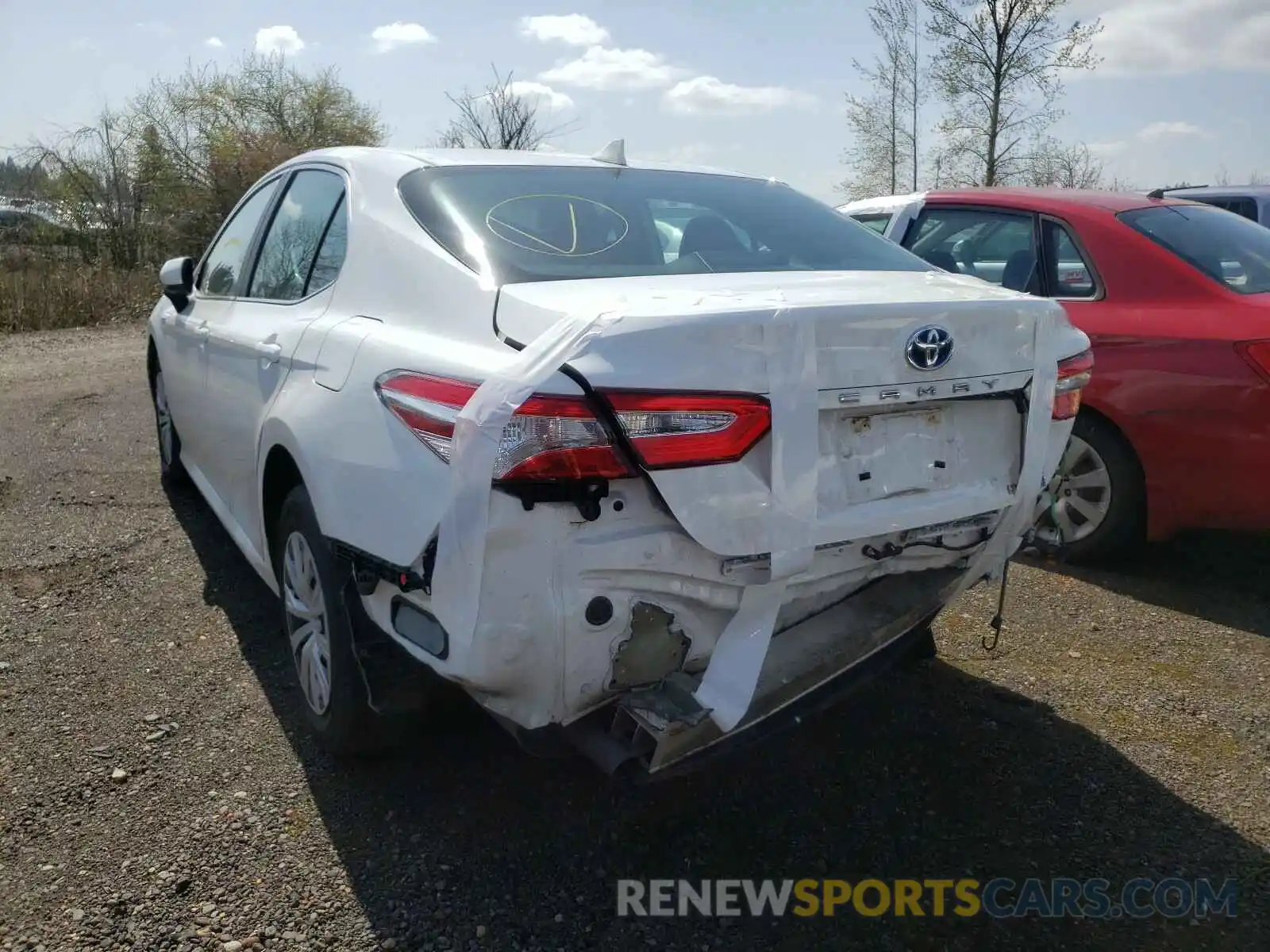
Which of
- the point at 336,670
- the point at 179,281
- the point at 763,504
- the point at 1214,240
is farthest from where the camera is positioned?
the point at 1214,240

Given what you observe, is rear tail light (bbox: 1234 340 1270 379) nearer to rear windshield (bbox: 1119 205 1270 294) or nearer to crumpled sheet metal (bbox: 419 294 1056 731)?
rear windshield (bbox: 1119 205 1270 294)

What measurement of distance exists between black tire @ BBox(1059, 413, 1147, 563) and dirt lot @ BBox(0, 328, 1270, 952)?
385 mm

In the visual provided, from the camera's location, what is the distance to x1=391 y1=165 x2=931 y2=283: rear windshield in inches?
104

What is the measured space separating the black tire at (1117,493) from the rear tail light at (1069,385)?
5.41ft

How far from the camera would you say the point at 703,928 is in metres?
2.36

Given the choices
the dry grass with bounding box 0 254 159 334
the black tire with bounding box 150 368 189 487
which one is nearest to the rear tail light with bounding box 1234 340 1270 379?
A: the black tire with bounding box 150 368 189 487

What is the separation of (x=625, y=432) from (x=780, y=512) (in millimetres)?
376

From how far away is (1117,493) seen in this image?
4402 millimetres

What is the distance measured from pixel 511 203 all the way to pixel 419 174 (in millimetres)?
318

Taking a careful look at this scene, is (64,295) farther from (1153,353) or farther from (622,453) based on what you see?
(622,453)

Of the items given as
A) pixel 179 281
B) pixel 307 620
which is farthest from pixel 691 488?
pixel 179 281

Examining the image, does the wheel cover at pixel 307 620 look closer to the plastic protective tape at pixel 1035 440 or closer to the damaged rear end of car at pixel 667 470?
the damaged rear end of car at pixel 667 470

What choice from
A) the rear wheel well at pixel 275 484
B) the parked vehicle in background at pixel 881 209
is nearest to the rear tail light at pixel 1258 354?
the parked vehicle in background at pixel 881 209

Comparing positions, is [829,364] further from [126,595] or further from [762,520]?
[126,595]
